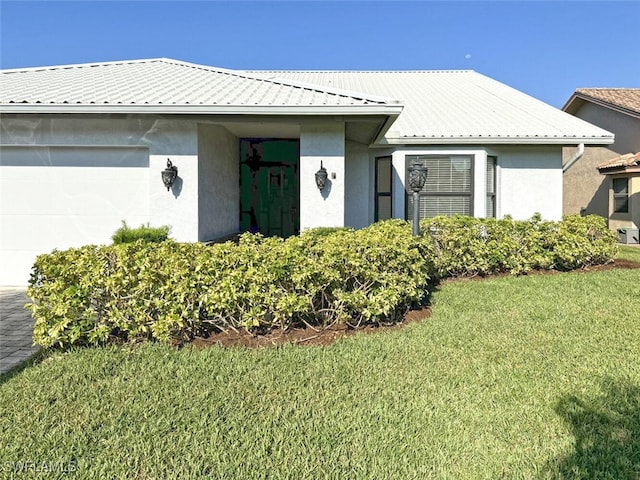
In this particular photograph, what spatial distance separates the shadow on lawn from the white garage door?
24.8ft

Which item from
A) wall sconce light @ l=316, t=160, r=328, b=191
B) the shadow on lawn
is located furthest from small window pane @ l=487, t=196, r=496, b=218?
the shadow on lawn

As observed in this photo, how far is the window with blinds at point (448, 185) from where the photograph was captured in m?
10.0

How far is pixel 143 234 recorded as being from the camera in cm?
701

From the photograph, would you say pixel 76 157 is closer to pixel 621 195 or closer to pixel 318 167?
pixel 318 167

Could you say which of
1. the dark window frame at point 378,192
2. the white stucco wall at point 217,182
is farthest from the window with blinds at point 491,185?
the white stucco wall at point 217,182

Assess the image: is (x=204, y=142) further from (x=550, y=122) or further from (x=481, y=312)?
(x=550, y=122)

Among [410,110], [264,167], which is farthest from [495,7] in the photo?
[264,167]

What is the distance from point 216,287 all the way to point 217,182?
5.00 meters

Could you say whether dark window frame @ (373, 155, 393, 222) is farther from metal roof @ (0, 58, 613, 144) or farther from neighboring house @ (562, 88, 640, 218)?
neighboring house @ (562, 88, 640, 218)

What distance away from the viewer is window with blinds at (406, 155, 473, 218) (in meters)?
10.0

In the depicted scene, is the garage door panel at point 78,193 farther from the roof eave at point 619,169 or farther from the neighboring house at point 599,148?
the roof eave at point 619,169

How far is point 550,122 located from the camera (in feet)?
35.3

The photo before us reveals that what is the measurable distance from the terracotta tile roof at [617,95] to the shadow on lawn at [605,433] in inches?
698

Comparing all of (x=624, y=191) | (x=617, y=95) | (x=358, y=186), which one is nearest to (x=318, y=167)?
(x=358, y=186)
